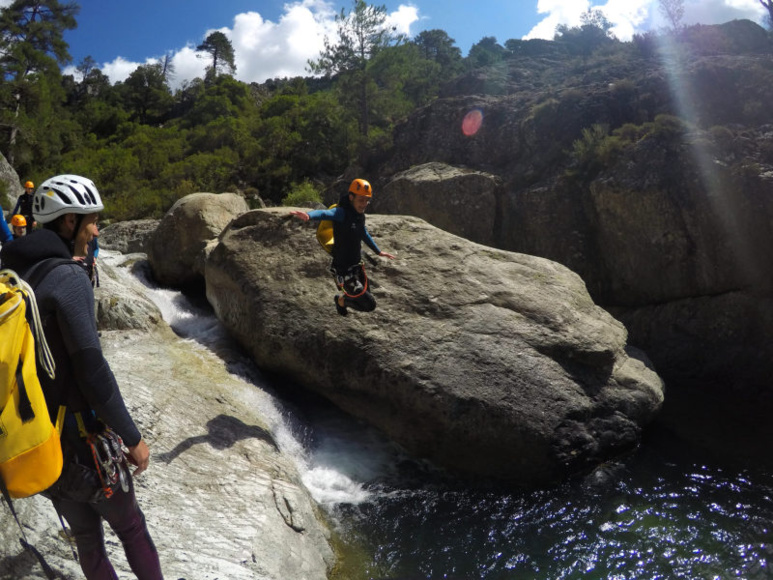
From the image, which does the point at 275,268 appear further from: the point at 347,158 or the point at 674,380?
the point at 347,158

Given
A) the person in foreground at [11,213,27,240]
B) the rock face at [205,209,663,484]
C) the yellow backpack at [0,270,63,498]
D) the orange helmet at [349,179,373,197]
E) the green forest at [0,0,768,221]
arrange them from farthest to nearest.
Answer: the green forest at [0,0,768,221]
the person in foreground at [11,213,27,240]
the rock face at [205,209,663,484]
the orange helmet at [349,179,373,197]
the yellow backpack at [0,270,63,498]

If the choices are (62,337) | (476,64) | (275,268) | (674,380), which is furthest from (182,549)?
(476,64)

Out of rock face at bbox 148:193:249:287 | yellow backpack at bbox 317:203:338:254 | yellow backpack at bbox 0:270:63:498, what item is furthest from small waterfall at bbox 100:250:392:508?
yellow backpack at bbox 0:270:63:498

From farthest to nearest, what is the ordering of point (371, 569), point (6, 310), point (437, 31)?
1. point (437, 31)
2. point (371, 569)
3. point (6, 310)

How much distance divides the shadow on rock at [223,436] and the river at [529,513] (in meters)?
0.56

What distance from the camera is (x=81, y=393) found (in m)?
2.48

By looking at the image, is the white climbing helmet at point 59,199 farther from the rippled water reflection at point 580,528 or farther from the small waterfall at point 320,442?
the small waterfall at point 320,442

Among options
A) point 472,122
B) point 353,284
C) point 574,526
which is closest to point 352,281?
point 353,284

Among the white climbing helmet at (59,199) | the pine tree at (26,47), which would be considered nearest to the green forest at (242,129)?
the pine tree at (26,47)

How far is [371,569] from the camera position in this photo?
572 centimetres

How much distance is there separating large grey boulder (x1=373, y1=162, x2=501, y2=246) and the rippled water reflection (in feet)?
25.6

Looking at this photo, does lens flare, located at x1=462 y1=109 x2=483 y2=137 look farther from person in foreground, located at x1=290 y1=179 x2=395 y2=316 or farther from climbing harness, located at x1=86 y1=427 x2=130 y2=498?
climbing harness, located at x1=86 y1=427 x2=130 y2=498

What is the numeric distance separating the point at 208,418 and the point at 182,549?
243 centimetres

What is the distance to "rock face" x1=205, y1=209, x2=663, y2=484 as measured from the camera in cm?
770
